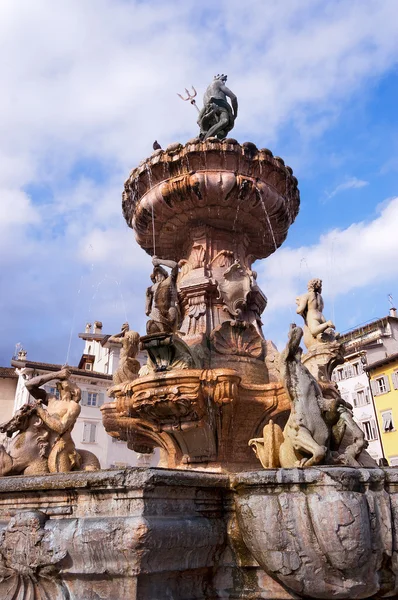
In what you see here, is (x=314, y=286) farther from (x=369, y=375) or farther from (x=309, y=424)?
(x=369, y=375)

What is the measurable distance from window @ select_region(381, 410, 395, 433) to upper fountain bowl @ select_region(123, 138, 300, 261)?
2437 cm

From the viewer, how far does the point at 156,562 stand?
348 cm

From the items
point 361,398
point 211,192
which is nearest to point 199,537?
point 211,192

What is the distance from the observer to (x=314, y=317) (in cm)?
875

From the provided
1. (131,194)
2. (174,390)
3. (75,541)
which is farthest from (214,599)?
(131,194)

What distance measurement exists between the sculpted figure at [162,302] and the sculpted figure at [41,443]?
1.78 m

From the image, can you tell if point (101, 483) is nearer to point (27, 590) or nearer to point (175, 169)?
point (27, 590)

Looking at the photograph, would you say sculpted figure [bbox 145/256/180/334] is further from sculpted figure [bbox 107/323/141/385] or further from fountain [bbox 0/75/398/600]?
sculpted figure [bbox 107/323/141/385]

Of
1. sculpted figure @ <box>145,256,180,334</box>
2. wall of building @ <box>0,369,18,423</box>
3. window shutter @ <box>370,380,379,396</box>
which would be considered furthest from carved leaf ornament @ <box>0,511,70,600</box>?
wall of building @ <box>0,369,18,423</box>

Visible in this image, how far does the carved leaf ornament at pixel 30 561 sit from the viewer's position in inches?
141

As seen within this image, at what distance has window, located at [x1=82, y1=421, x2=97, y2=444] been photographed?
107 ft

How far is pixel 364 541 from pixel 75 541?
1.98m

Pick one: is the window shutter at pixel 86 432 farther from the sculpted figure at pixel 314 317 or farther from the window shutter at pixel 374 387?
the sculpted figure at pixel 314 317

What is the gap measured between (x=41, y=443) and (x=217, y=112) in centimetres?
762
